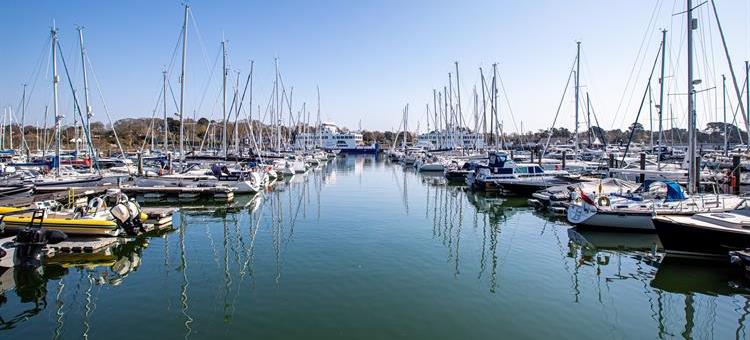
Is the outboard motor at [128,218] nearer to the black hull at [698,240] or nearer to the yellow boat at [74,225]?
the yellow boat at [74,225]

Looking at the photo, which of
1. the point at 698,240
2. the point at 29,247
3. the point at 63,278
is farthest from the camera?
the point at 698,240

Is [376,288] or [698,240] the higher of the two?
[698,240]

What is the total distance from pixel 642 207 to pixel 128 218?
20226 mm

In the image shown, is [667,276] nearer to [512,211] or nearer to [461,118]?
[512,211]

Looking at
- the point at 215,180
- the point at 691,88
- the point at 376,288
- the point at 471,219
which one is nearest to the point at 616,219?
the point at 691,88

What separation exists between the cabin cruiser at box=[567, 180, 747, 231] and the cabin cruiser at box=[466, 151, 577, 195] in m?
12.2

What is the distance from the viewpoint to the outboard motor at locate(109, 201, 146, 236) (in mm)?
18062

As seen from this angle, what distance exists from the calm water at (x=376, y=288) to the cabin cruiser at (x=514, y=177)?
478 inches

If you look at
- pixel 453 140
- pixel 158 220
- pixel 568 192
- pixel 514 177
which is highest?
pixel 453 140

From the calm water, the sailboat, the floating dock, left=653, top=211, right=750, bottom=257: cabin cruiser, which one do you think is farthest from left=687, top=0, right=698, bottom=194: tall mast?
the floating dock

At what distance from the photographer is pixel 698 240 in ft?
48.9

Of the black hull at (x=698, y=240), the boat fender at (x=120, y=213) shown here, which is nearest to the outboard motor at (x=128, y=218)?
the boat fender at (x=120, y=213)

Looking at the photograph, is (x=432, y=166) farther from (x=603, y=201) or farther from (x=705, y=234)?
(x=705, y=234)

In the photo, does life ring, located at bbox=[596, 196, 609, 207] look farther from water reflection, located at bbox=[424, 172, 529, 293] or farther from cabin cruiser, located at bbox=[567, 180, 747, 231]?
water reflection, located at bbox=[424, 172, 529, 293]
